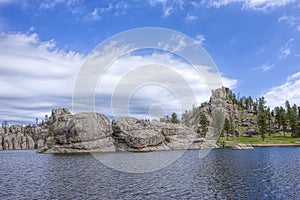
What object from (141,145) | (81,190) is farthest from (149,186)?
(141,145)

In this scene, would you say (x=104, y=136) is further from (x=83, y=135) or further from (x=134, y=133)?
(x=134, y=133)

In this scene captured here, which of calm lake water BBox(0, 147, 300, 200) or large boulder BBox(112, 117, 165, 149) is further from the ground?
large boulder BBox(112, 117, 165, 149)

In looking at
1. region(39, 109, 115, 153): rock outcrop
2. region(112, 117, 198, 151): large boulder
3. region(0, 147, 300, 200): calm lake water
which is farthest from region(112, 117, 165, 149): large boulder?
region(0, 147, 300, 200): calm lake water

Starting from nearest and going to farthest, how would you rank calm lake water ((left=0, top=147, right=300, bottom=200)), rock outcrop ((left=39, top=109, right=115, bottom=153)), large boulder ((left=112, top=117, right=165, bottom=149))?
calm lake water ((left=0, top=147, right=300, bottom=200)) < rock outcrop ((left=39, top=109, right=115, bottom=153)) < large boulder ((left=112, top=117, right=165, bottom=149))

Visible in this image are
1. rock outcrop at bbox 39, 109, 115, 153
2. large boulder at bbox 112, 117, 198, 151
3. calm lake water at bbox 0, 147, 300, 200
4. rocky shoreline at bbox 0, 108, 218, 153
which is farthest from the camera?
large boulder at bbox 112, 117, 198, 151

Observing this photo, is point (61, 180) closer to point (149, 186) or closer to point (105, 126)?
point (149, 186)

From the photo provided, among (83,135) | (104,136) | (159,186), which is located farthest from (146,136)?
(159,186)

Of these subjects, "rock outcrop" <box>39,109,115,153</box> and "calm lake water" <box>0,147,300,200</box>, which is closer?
"calm lake water" <box>0,147,300,200</box>

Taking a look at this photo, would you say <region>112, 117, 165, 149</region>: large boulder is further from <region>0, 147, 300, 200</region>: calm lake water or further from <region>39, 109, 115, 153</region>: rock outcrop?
<region>0, 147, 300, 200</region>: calm lake water

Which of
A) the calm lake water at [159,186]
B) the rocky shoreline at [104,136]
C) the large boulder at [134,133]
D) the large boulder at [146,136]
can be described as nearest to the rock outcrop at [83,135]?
the rocky shoreline at [104,136]

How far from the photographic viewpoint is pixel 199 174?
2135 inches

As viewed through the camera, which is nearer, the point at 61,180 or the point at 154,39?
the point at 61,180

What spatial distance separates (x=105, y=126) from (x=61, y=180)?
8814 cm

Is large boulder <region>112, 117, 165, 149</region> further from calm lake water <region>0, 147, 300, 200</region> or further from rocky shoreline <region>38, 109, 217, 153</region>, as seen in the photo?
calm lake water <region>0, 147, 300, 200</region>
